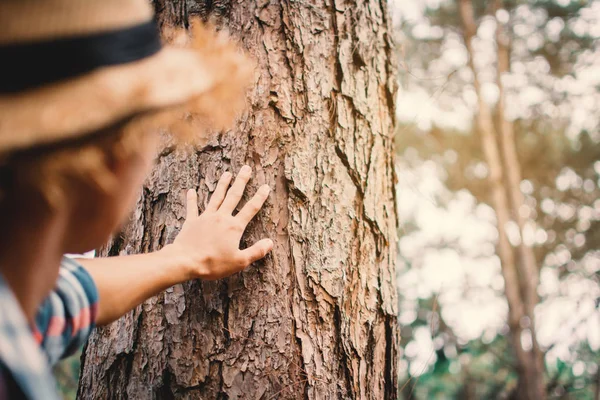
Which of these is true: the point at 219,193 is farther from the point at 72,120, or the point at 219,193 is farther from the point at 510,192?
the point at 510,192

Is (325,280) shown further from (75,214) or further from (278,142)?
(75,214)

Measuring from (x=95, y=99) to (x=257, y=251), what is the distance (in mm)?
727

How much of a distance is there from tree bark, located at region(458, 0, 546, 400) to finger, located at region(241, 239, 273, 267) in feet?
19.3

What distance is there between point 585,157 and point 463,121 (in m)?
2.63

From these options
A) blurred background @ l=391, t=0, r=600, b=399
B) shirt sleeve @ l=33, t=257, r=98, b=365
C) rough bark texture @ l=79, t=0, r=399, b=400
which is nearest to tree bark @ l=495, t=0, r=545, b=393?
blurred background @ l=391, t=0, r=600, b=399

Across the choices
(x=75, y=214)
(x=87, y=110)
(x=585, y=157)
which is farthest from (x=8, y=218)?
(x=585, y=157)

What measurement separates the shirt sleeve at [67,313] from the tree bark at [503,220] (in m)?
6.22

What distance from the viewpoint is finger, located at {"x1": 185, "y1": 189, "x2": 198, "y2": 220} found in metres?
1.26

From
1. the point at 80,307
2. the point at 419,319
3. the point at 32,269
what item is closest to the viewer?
the point at 32,269

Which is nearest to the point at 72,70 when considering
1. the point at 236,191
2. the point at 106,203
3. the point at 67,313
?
the point at 106,203

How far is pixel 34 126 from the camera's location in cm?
53

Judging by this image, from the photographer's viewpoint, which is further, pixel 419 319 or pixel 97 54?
pixel 419 319

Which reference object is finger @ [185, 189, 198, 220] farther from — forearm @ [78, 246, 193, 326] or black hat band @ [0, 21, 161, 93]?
black hat band @ [0, 21, 161, 93]

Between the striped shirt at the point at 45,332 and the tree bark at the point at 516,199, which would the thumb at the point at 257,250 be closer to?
the striped shirt at the point at 45,332
